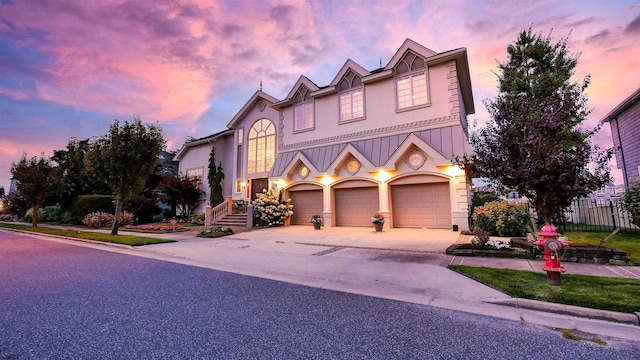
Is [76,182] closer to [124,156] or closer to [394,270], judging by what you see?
Result: [124,156]

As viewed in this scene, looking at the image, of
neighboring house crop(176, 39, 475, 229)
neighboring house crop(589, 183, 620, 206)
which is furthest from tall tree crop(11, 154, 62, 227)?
neighboring house crop(589, 183, 620, 206)

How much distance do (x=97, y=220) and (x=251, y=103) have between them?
13683mm

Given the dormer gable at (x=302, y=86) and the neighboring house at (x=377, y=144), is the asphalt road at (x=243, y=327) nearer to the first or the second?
the neighboring house at (x=377, y=144)

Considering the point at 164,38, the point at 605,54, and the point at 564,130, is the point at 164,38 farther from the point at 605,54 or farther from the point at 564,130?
the point at 605,54

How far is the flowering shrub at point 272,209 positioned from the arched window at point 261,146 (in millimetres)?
3719

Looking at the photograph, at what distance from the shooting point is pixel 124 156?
12.9m

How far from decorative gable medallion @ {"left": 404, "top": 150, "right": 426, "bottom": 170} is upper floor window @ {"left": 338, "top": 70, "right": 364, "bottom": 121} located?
407 cm

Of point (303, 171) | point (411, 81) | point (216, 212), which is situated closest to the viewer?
point (411, 81)

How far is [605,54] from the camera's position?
12.5 meters

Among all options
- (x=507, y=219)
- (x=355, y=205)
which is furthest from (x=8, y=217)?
(x=507, y=219)

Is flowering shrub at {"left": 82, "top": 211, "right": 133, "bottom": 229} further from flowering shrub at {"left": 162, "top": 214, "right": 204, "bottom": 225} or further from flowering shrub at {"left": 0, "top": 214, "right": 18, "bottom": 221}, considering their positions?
flowering shrub at {"left": 0, "top": 214, "right": 18, "bottom": 221}

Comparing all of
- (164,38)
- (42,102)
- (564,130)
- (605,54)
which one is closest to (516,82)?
(605,54)

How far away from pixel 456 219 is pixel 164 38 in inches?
Result: 669

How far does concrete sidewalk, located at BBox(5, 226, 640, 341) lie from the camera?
3639 mm
